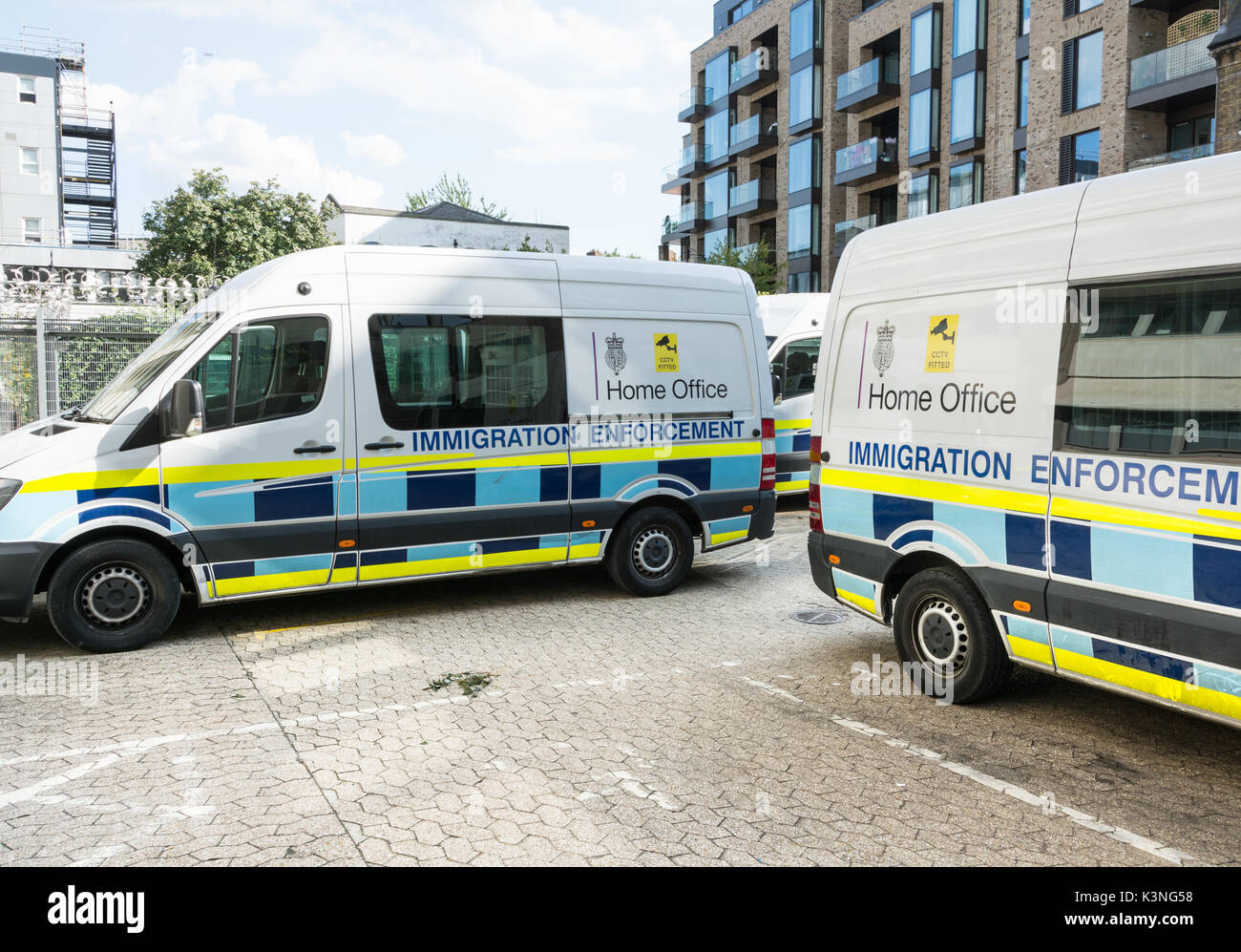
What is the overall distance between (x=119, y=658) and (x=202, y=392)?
171 cm

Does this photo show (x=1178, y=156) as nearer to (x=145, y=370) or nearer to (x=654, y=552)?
(x=654, y=552)

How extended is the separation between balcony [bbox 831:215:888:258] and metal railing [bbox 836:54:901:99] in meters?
4.92

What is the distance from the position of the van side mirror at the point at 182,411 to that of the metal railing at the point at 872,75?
36631 mm

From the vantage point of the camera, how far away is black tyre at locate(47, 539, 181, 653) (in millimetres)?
5828

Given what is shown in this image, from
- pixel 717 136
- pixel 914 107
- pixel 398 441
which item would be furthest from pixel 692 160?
pixel 398 441

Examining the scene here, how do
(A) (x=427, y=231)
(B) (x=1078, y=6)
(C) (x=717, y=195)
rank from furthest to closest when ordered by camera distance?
(C) (x=717, y=195) → (A) (x=427, y=231) → (B) (x=1078, y=6)

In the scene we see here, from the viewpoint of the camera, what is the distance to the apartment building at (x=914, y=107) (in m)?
26.0

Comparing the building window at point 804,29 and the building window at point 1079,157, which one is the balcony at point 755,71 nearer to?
the building window at point 804,29

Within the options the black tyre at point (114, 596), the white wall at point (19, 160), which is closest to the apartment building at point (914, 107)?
the black tyre at point (114, 596)

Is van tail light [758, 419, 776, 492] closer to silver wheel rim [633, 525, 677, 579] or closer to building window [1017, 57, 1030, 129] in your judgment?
silver wheel rim [633, 525, 677, 579]

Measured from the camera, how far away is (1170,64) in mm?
24797

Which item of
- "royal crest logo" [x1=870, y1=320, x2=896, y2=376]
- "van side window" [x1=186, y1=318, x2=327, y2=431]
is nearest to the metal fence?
"van side window" [x1=186, y1=318, x2=327, y2=431]

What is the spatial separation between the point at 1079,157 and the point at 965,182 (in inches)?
216

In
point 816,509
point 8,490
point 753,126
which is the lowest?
point 816,509
